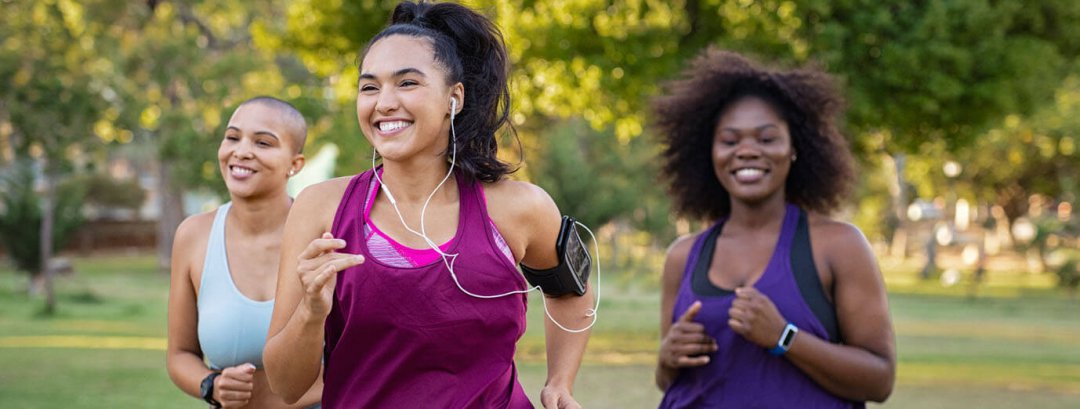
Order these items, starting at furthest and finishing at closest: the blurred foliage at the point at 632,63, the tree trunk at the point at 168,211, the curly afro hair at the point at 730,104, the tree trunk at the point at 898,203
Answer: the tree trunk at the point at 898,203
the tree trunk at the point at 168,211
the blurred foliage at the point at 632,63
the curly afro hair at the point at 730,104

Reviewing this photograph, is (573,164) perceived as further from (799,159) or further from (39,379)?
(799,159)

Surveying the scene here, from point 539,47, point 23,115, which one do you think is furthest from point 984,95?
point 23,115

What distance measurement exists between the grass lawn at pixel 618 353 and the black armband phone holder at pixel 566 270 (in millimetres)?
9725

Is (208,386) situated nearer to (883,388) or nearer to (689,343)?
(689,343)

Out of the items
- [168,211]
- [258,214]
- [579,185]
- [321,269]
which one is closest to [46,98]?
[579,185]

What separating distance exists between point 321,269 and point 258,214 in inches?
69.7

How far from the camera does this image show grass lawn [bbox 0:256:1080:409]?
13906 millimetres

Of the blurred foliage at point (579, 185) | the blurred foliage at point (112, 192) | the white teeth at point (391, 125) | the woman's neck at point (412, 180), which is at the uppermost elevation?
the white teeth at point (391, 125)

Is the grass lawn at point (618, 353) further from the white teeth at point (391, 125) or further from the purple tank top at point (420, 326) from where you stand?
the white teeth at point (391, 125)

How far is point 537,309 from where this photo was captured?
28531mm

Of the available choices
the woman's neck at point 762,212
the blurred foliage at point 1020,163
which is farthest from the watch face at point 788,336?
the blurred foliage at point 1020,163

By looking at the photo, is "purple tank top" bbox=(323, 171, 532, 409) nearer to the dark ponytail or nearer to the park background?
the dark ponytail

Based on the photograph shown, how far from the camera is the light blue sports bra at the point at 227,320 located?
4164 millimetres

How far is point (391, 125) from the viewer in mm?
2998
